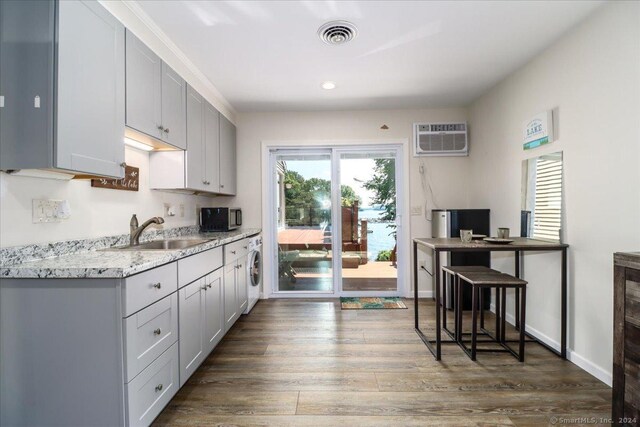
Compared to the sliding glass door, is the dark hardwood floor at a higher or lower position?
lower

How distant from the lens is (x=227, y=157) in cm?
360

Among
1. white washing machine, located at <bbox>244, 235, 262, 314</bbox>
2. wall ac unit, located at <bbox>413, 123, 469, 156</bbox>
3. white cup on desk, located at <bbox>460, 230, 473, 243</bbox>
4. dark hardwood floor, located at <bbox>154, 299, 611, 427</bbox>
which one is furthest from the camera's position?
wall ac unit, located at <bbox>413, 123, 469, 156</bbox>

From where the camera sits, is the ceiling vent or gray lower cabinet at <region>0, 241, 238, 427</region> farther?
the ceiling vent

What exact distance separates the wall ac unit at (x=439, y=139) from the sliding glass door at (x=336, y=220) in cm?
30

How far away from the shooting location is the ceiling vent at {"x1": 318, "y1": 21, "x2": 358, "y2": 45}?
2135mm

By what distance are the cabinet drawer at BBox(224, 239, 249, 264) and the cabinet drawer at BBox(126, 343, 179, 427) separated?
3.14 ft

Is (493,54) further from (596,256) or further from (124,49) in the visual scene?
(124,49)

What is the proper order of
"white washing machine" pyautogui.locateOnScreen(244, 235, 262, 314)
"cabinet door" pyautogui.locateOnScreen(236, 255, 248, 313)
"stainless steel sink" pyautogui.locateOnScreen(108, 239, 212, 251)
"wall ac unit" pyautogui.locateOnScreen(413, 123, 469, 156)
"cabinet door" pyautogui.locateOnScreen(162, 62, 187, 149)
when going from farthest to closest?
"wall ac unit" pyautogui.locateOnScreen(413, 123, 469, 156) → "white washing machine" pyautogui.locateOnScreen(244, 235, 262, 314) → "cabinet door" pyautogui.locateOnScreen(236, 255, 248, 313) → "stainless steel sink" pyautogui.locateOnScreen(108, 239, 212, 251) → "cabinet door" pyautogui.locateOnScreen(162, 62, 187, 149)

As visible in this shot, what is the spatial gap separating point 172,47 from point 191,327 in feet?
6.90

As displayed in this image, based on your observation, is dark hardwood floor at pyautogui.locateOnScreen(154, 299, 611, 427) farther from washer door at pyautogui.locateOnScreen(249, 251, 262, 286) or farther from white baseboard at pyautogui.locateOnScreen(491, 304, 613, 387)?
washer door at pyautogui.locateOnScreen(249, 251, 262, 286)

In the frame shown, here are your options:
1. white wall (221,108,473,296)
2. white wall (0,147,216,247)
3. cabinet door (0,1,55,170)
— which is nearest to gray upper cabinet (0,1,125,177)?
cabinet door (0,1,55,170)

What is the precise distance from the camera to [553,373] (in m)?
2.09

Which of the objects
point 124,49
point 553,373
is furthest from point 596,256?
point 124,49

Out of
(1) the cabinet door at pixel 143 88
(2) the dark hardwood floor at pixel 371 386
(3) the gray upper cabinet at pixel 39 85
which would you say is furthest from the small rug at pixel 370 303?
(3) the gray upper cabinet at pixel 39 85
